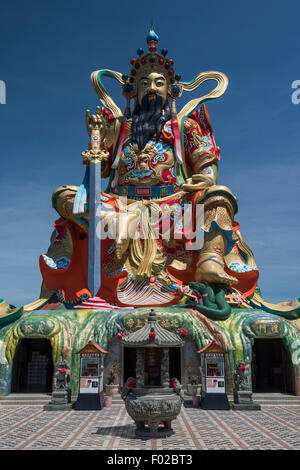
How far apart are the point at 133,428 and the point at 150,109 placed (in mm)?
11578

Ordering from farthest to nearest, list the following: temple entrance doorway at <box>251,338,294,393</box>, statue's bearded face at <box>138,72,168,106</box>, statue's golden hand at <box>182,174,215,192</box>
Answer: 1. statue's bearded face at <box>138,72,168,106</box>
2. statue's golden hand at <box>182,174,215,192</box>
3. temple entrance doorway at <box>251,338,294,393</box>

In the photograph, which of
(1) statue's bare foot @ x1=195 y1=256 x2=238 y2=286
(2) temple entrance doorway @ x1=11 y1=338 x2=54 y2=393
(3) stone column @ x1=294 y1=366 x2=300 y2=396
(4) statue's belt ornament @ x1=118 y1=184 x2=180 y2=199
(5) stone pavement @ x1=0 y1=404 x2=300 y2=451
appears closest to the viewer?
(5) stone pavement @ x1=0 y1=404 x2=300 y2=451

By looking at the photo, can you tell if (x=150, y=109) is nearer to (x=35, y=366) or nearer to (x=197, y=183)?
(x=197, y=183)

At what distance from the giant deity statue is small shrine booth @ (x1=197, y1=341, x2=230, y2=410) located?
82.5 inches

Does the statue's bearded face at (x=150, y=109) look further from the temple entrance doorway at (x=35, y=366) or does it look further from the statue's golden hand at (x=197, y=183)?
the temple entrance doorway at (x=35, y=366)

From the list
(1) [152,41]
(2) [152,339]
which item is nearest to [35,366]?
(2) [152,339]

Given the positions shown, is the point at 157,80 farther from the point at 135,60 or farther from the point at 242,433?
the point at 242,433

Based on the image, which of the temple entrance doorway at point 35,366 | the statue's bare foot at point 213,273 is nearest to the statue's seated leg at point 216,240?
the statue's bare foot at point 213,273

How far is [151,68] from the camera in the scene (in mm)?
16188

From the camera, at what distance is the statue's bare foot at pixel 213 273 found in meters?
13.0

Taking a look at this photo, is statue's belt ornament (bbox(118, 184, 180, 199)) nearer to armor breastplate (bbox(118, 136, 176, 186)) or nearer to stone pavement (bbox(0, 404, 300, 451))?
armor breastplate (bbox(118, 136, 176, 186))

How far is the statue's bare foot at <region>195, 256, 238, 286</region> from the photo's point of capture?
511 inches

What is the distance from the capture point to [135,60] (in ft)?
53.1

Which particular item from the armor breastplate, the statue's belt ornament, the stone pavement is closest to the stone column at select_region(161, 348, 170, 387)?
the stone pavement
